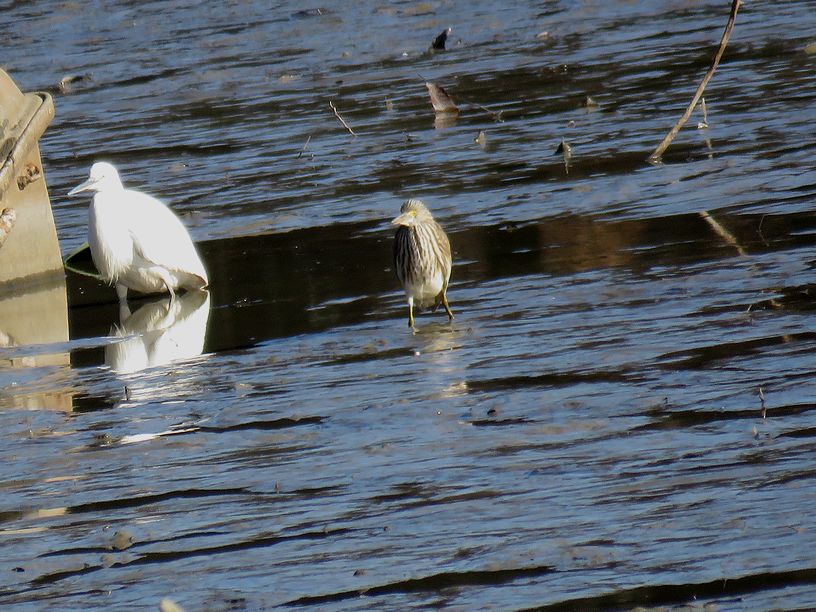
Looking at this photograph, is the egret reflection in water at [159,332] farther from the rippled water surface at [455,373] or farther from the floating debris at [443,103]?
the floating debris at [443,103]

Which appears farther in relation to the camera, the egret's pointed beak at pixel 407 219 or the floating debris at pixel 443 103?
the floating debris at pixel 443 103

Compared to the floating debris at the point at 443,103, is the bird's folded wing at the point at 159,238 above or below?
below

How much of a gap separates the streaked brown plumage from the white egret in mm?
1817

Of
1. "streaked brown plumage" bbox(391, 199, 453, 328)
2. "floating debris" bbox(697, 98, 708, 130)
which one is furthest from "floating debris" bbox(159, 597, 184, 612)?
"floating debris" bbox(697, 98, 708, 130)

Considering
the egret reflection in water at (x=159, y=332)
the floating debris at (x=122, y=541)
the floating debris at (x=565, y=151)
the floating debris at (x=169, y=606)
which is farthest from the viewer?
the floating debris at (x=565, y=151)

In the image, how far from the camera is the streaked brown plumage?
8.73 m

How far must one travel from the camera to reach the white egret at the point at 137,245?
33.8ft

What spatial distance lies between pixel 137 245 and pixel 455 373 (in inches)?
136

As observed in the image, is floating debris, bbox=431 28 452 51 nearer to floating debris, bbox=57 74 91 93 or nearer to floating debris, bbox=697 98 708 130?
floating debris, bbox=57 74 91 93

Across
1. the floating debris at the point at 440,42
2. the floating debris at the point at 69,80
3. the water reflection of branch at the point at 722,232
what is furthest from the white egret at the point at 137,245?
the floating debris at the point at 69,80

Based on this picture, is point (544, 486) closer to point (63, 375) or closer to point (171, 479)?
point (171, 479)

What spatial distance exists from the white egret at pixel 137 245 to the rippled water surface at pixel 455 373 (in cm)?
22

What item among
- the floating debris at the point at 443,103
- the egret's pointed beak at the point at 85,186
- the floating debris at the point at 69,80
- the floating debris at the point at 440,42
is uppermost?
the floating debris at the point at 69,80

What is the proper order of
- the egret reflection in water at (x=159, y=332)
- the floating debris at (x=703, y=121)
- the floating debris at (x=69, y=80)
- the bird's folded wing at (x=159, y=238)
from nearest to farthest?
1. the egret reflection in water at (x=159, y=332)
2. the bird's folded wing at (x=159, y=238)
3. the floating debris at (x=703, y=121)
4. the floating debris at (x=69, y=80)
